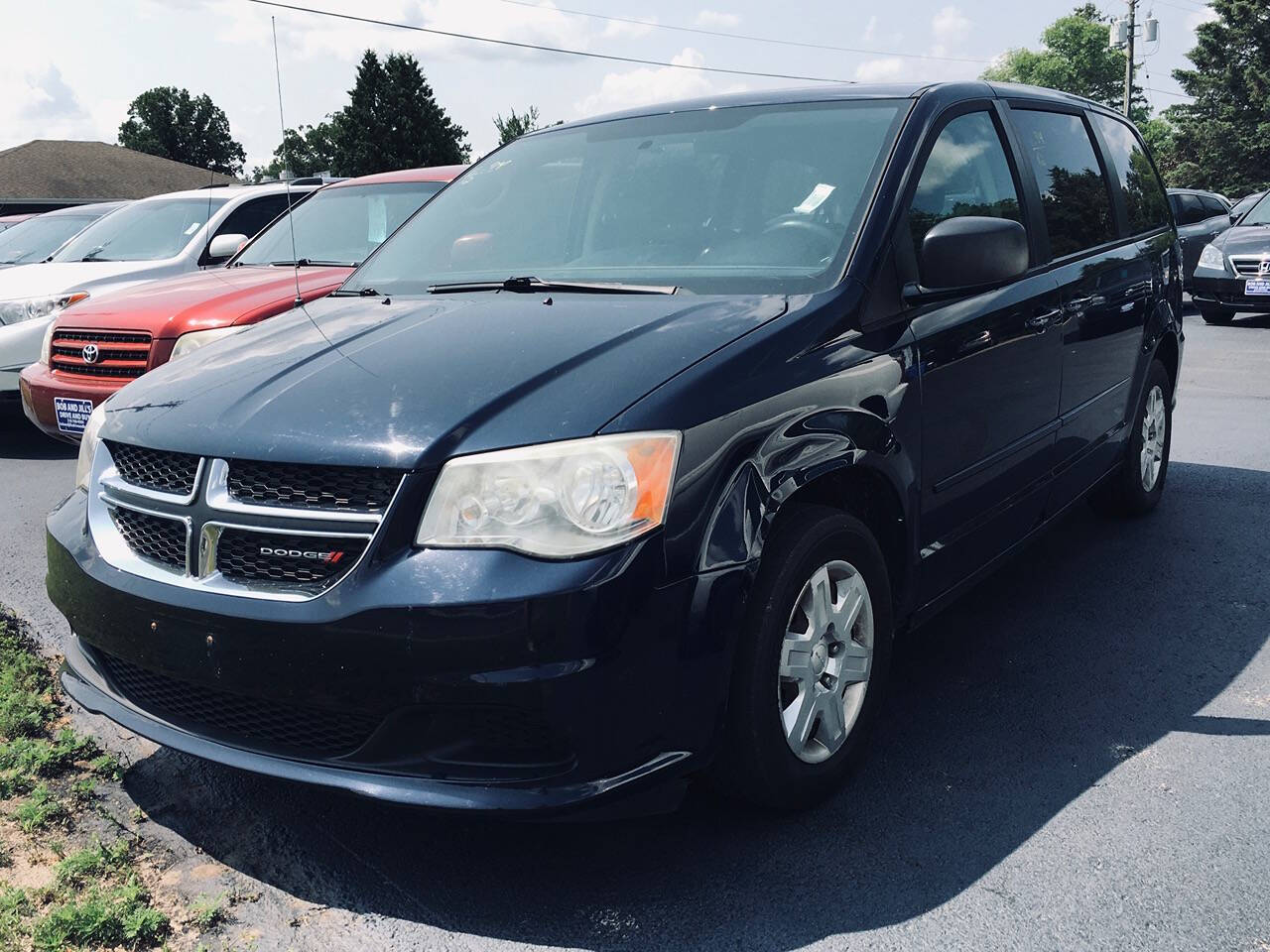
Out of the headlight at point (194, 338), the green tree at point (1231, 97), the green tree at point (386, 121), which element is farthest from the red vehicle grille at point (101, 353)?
the green tree at point (386, 121)

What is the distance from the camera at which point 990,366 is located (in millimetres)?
3699

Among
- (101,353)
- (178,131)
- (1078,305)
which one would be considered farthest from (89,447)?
(178,131)

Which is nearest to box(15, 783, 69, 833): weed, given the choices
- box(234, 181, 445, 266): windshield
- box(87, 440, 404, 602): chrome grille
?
box(87, 440, 404, 602): chrome grille

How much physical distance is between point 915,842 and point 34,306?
7.43 meters

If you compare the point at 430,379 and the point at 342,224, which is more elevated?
the point at 342,224

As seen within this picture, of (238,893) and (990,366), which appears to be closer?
(238,893)

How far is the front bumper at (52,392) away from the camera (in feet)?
22.3

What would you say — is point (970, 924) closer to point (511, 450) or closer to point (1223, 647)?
point (511, 450)

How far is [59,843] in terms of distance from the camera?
2918 millimetres

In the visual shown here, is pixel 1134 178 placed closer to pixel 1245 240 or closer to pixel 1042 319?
pixel 1042 319

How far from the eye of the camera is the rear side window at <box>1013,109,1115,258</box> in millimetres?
4348

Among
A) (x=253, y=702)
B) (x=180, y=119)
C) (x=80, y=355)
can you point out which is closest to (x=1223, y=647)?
(x=253, y=702)

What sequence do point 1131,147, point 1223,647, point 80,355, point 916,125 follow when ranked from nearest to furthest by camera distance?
point 916,125 < point 1223,647 < point 1131,147 < point 80,355

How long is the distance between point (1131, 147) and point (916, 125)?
98.6 inches
